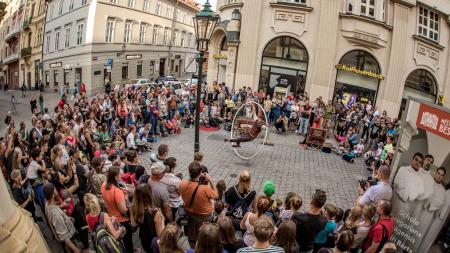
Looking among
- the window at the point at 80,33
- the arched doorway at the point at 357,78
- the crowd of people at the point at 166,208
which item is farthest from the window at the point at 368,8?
the crowd of people at the point at 166,208

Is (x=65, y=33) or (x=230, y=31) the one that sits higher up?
(x=230, y=31)

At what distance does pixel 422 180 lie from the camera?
532 centimetres

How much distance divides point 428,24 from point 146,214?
23.5 meters

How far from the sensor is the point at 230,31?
22594mm

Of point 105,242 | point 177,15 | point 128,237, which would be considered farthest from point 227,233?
point 177,15

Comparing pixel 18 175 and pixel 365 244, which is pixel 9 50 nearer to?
pixel 18 175

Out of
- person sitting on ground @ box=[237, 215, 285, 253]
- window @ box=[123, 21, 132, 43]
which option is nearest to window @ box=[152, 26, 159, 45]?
window @ box=[123, 21, 132, 43]

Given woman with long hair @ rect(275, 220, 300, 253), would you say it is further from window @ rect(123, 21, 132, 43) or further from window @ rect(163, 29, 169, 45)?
window @ rect(163, 29, 169, 45)

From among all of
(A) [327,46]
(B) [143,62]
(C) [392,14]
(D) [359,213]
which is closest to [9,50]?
(B) [143,62]

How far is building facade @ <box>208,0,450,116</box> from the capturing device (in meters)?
20.7

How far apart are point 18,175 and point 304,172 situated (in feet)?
28.4

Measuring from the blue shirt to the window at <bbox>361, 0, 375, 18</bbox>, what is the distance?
749 inches

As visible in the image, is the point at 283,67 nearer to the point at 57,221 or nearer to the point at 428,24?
the point at 428,24

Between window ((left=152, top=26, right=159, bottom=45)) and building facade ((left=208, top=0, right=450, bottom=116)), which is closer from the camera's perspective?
window ((left=152, top=26, right=159, bottom=45))
